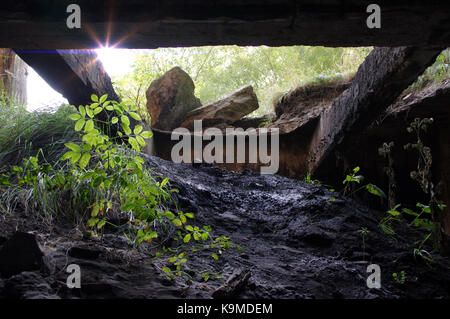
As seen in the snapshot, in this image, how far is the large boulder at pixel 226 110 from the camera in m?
6.53

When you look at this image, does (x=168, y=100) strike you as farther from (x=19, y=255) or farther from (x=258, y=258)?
(x=19, y=255)

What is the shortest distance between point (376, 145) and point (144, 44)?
14.7ft

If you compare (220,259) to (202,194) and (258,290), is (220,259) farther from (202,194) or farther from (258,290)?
(202,194)

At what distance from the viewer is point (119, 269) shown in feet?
6.12

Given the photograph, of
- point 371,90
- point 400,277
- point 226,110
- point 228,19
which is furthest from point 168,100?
point 400,277

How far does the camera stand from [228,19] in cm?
169

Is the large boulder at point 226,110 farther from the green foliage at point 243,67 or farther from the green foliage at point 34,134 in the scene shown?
the green foliage at point 34,134

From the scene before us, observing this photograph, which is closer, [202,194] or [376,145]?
[202,194]

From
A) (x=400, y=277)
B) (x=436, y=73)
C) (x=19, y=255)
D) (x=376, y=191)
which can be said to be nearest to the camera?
(x=19, y=255)

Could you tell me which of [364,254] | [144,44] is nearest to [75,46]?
[144,44]

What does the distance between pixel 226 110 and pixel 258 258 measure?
4.32 metres

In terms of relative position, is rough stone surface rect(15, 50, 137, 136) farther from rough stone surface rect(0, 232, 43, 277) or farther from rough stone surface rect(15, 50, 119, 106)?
rough stone surface rect(0, 232, 43, 277)

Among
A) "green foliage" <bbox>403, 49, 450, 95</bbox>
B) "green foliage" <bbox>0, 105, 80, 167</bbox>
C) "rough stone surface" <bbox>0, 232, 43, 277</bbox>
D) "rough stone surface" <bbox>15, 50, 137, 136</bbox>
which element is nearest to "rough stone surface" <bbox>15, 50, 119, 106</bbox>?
"rough stone surface" <bbox>15, 50, 137, 136</bbox>

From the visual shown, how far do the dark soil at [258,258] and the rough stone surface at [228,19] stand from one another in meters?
1.20
